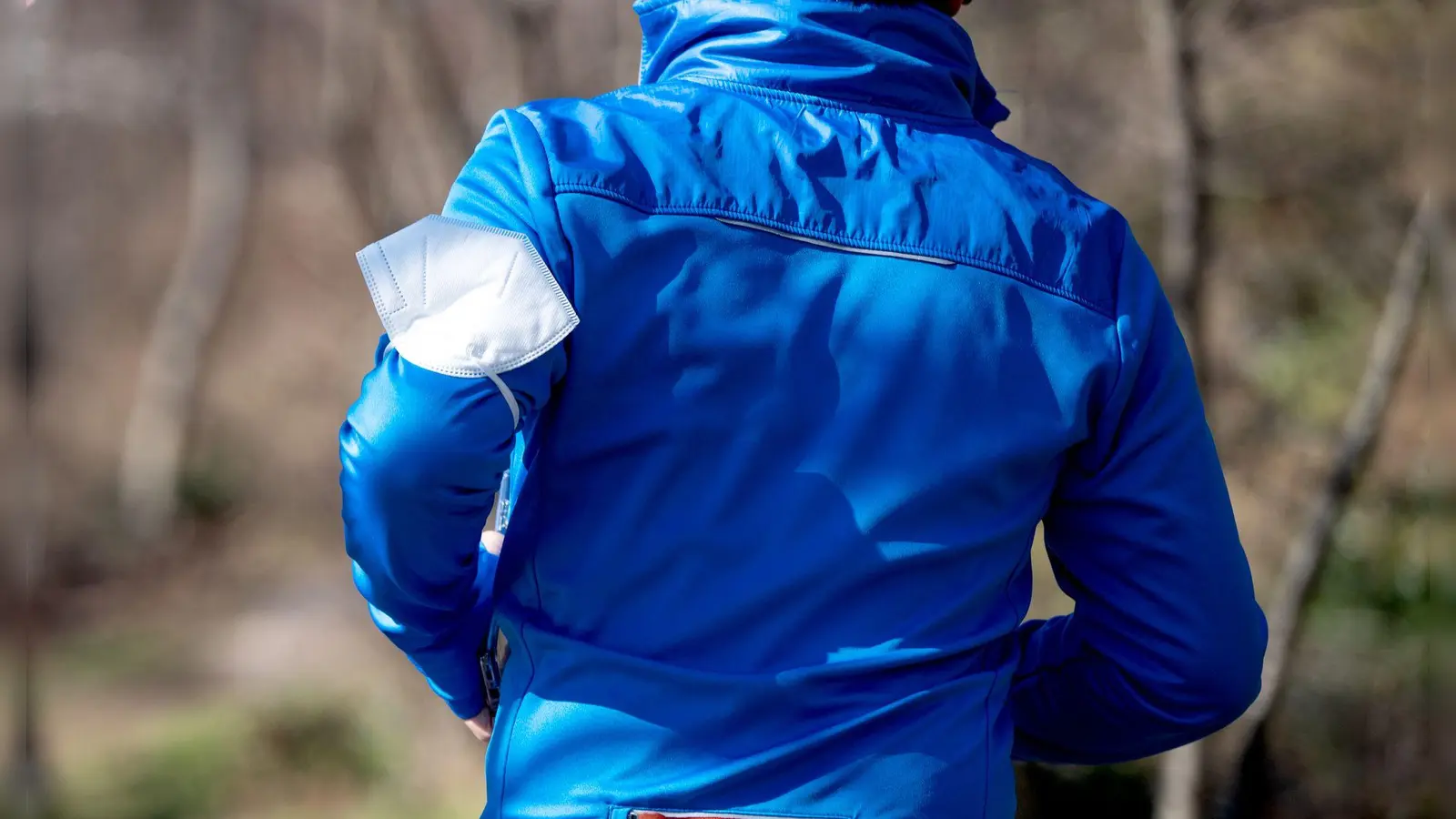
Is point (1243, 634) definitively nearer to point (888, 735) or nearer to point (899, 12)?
point (888, 735)

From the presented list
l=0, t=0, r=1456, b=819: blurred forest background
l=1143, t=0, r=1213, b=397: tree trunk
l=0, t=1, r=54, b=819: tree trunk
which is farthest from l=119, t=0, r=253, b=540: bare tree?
l=1143, t=0, r=1213, b=397: tree trunk

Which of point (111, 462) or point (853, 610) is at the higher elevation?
point (853, 610)

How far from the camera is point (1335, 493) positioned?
308 cm

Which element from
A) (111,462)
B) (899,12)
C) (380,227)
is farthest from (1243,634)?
(111,462)

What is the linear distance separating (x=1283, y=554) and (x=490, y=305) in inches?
150

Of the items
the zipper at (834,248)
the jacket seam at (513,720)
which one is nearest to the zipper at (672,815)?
the zipper at (834,248)

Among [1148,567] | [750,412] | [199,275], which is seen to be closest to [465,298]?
[750,412]

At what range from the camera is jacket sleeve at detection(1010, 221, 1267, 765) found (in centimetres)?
121

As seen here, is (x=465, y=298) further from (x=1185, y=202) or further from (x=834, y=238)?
(x=1185, y=202)

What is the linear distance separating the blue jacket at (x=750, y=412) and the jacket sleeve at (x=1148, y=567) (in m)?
0.01

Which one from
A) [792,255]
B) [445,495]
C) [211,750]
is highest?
[792,255]

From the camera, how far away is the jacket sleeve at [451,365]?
101 centimetres

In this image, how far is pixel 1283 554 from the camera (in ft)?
13.8

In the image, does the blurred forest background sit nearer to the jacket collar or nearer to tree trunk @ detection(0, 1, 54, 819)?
tree trunk @ detection(0, 1, 54, 819)
